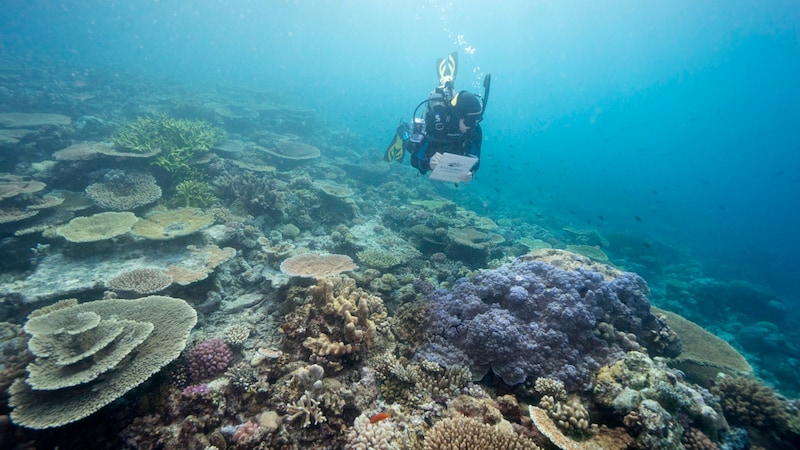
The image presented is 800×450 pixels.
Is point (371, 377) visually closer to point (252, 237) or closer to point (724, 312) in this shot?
point (252, 237)

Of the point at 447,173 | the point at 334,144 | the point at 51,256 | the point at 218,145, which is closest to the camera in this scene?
the point at 51,256

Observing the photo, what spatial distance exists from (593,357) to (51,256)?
10.8 metres

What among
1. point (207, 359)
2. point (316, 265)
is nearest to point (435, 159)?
point (316, 265)

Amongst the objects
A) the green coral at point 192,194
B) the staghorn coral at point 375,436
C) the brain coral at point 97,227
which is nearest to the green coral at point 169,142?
the green coral at point 192,194

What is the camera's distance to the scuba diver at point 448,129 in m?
6.96

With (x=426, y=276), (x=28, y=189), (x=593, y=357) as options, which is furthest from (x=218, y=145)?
(x=593, y=357)

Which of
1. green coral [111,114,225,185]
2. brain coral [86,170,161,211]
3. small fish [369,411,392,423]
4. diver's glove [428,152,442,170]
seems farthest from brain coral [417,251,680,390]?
green coral [111,114,225,185]

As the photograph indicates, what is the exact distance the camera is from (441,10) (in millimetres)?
116062

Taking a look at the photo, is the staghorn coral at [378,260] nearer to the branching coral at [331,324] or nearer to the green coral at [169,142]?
the branching coral at [331,324]

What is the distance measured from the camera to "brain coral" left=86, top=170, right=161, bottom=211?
25.7 feet

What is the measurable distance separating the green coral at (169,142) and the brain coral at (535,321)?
9.28 m

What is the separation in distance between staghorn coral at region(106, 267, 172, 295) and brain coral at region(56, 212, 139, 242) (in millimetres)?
1541

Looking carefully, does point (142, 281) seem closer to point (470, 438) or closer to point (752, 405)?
point (470, 438)

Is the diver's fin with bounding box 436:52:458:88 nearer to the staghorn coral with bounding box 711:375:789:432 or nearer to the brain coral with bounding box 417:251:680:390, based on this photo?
the brain coral with bounding box 417:251:680:390
